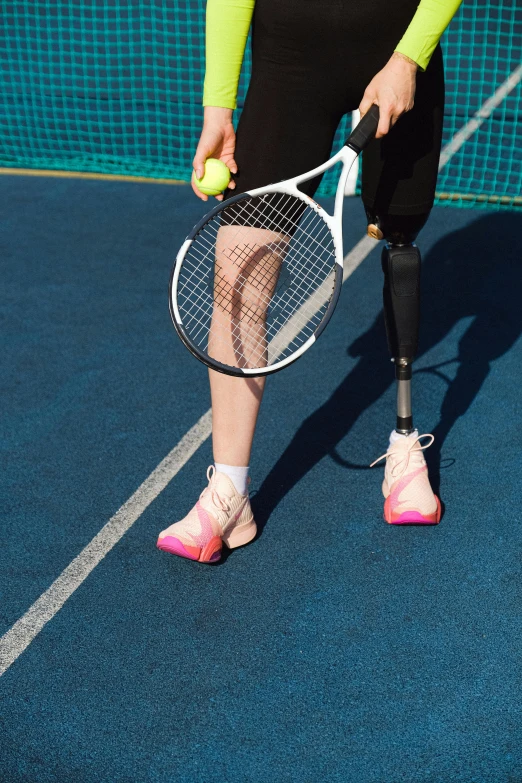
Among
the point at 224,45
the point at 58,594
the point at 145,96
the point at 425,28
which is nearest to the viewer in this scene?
the point at 425,28

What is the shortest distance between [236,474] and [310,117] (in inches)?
40.4

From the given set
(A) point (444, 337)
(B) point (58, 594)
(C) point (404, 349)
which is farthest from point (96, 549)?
(A) point (444, 337)

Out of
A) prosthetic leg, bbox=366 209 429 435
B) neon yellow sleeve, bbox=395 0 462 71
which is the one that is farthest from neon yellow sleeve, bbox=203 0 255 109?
prosthetic leg, bbox=366 209 429 435

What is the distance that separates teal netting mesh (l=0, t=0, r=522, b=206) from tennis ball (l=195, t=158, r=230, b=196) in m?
3.47

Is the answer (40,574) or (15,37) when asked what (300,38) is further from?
(15,37)

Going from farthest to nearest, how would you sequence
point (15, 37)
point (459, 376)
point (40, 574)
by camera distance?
point (15, 37) < point (459, 376) < point (40, 574)

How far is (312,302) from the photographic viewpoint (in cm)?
437

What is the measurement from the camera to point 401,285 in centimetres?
284

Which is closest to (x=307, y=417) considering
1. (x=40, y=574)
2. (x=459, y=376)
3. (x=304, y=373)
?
(x=304, y=373)

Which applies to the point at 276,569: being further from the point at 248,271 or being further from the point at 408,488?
the point at 248,271

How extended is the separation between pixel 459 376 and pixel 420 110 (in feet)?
4.88

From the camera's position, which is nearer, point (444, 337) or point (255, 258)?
point (255, 258)

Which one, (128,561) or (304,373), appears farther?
(304,373)

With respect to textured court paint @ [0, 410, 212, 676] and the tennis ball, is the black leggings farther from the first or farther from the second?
textured court paint @ [0, 410, 212, 676]
